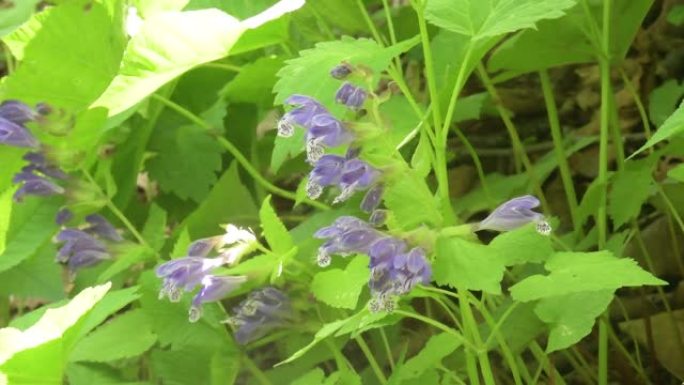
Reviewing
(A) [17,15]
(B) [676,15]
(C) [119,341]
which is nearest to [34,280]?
(C) [119,341]

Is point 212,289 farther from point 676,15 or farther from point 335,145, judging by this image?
point 676,15

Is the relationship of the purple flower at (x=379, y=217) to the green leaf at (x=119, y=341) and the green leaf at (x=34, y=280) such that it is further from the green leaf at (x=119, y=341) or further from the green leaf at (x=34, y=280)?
the green leaf at (x=34, y=280)

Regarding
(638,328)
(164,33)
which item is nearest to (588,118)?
(638,328)

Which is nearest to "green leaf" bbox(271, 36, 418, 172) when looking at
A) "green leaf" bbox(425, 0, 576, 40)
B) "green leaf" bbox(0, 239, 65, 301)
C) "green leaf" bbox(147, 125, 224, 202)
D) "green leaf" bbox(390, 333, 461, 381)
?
"green leaf" bbox(425, 0, 576, 40)

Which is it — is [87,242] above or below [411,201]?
below

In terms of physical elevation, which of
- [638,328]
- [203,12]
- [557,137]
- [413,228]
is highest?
[203,12]

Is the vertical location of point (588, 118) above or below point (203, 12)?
below

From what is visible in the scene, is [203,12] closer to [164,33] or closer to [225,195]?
[164,33]
